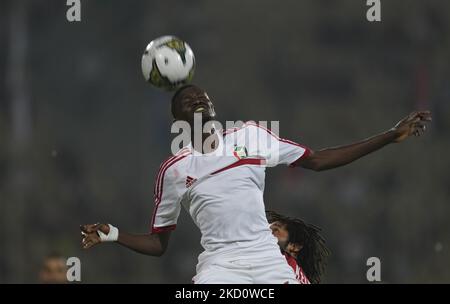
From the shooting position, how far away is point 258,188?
19.2ft

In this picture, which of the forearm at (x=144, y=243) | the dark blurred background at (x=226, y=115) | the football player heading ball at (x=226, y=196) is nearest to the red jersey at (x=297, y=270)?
the football player heading ball at (x=226, y=196)

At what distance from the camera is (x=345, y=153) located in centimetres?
593

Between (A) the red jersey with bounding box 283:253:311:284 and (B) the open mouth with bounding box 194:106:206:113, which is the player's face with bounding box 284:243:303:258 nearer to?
(A) the red jersey with bounding box 283:253:311:284

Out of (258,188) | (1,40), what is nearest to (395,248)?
(1,40)

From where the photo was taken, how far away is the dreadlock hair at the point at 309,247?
672 cm

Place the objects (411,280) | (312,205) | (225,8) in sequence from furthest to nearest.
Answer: (225,8) → (312,205) → (411,280)

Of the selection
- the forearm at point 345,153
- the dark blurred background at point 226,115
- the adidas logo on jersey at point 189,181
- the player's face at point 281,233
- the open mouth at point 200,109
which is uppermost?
the dark blurred background at point 226,115

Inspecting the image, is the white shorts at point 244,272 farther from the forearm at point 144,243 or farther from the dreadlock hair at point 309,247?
the dreadlock hair at point 309,247

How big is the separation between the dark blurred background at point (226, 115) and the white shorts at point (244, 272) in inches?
294

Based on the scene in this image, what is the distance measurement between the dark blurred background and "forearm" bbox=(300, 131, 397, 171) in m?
7.23

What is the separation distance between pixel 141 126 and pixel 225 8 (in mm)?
2776

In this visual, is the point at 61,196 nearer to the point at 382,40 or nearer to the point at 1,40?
the point at 1,40

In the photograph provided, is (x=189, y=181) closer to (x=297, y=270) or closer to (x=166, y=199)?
(x=166, y=199)

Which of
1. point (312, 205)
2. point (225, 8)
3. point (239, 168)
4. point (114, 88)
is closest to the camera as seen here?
point (239, 168)
